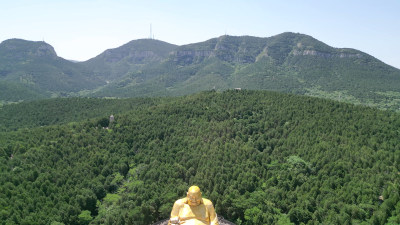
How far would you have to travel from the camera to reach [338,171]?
4622cm

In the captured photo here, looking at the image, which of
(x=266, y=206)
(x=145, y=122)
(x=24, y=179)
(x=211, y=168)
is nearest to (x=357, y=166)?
(x=266, y=206)

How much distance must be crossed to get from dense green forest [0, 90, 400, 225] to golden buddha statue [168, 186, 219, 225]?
1671 cm

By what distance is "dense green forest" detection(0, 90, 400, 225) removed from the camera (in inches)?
1556

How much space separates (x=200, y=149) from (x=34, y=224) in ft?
104

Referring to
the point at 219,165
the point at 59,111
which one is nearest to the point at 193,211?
the point at 219,165

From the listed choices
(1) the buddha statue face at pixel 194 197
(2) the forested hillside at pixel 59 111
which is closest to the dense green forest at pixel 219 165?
(1) the buddha statue face at pixel 194 197

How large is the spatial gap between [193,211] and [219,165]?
1102 inches

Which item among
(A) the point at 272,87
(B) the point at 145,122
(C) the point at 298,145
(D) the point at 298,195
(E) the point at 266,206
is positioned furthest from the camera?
(A) the point at 272,87

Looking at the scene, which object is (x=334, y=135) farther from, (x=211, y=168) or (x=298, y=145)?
(x=211, y=168)

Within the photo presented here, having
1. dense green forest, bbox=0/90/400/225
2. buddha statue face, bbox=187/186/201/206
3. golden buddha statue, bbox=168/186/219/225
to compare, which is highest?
buddha statue face, bbox=187/186/201/206

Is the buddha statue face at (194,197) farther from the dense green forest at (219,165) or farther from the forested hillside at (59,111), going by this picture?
the forested hillside at (59,111)

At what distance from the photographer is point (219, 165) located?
2026 inches

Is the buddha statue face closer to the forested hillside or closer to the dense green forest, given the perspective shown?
the dense green forest

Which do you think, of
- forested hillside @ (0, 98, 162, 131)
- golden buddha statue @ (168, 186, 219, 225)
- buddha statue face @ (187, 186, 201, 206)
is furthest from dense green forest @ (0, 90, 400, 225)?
forested hillside @ (0, 98, 162, 131)
